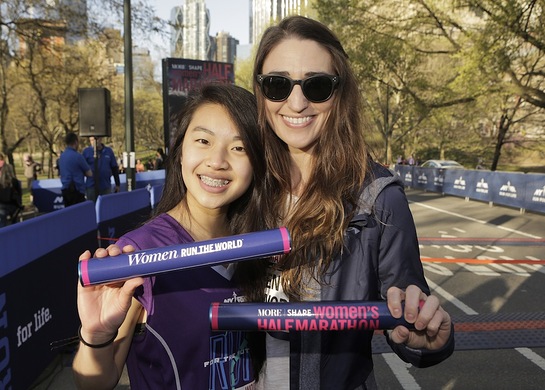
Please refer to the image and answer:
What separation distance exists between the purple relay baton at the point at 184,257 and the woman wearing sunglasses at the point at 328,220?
1.19ft

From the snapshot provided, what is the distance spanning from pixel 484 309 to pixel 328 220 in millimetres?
4838

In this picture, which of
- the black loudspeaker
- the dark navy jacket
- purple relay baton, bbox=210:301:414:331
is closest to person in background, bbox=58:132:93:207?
the black loudspeaker

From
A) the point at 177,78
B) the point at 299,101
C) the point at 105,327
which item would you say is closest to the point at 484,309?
the point at 299,101

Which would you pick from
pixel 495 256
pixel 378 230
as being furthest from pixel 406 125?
pixel 378 230

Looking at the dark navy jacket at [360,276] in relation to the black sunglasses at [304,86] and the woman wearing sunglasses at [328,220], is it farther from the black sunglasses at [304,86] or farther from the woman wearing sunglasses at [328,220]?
the black sunglasses at [304,86]

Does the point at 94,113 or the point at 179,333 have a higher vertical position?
the point at 94,113

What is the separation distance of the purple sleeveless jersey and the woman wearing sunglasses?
0.17m

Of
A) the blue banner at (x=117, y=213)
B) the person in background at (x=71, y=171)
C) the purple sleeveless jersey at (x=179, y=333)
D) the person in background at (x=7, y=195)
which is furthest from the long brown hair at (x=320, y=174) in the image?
the person in background at (x=7, y=195)

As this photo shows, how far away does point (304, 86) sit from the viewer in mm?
1756

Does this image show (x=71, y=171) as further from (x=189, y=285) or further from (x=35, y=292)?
(x=189, y=285)

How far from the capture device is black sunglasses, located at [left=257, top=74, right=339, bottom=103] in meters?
1.76

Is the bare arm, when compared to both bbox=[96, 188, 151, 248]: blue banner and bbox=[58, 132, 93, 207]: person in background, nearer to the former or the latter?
bbox=[96, 188, 151, 248]: blue banner

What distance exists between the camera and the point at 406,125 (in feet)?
119

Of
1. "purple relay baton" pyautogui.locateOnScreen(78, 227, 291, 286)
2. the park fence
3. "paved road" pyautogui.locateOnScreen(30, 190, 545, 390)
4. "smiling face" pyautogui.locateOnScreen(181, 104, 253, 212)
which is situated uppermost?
"smiling face" pyautogui.locateOnScreen(181, 104, 253, 212)
